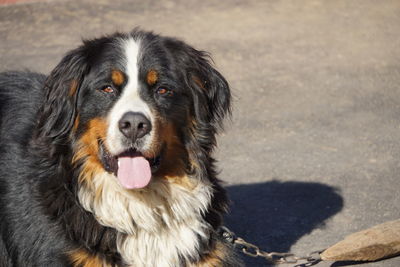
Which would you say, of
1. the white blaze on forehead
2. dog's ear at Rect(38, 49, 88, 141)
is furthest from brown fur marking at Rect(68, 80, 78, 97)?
the white blaze on forehead

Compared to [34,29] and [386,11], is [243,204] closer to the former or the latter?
[34,29]

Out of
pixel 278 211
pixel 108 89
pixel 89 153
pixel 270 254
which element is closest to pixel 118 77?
pixel 108 89

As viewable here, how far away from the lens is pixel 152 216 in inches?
160

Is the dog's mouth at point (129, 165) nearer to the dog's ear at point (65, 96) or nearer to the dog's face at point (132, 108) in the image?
the dog's face at point (132, 108)

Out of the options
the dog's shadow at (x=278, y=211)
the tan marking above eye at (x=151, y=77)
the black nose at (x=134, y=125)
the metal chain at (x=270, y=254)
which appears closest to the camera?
the black nose at (x=134, y=125)

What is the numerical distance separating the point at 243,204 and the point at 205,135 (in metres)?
1.68

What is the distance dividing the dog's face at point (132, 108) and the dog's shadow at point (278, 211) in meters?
1.29

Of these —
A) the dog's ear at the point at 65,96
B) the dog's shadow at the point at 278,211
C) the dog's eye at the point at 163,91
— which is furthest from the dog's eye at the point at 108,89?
the dog's shadow at the point at 278,211

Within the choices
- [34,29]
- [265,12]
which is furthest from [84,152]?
[265,12]

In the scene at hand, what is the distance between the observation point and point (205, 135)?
421 cm

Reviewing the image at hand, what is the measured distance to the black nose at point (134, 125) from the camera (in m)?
3.80

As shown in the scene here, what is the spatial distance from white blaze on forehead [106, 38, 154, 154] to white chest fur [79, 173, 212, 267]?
271 millimetres

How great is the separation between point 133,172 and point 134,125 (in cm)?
31

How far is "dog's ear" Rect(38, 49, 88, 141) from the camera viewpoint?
159 inches
